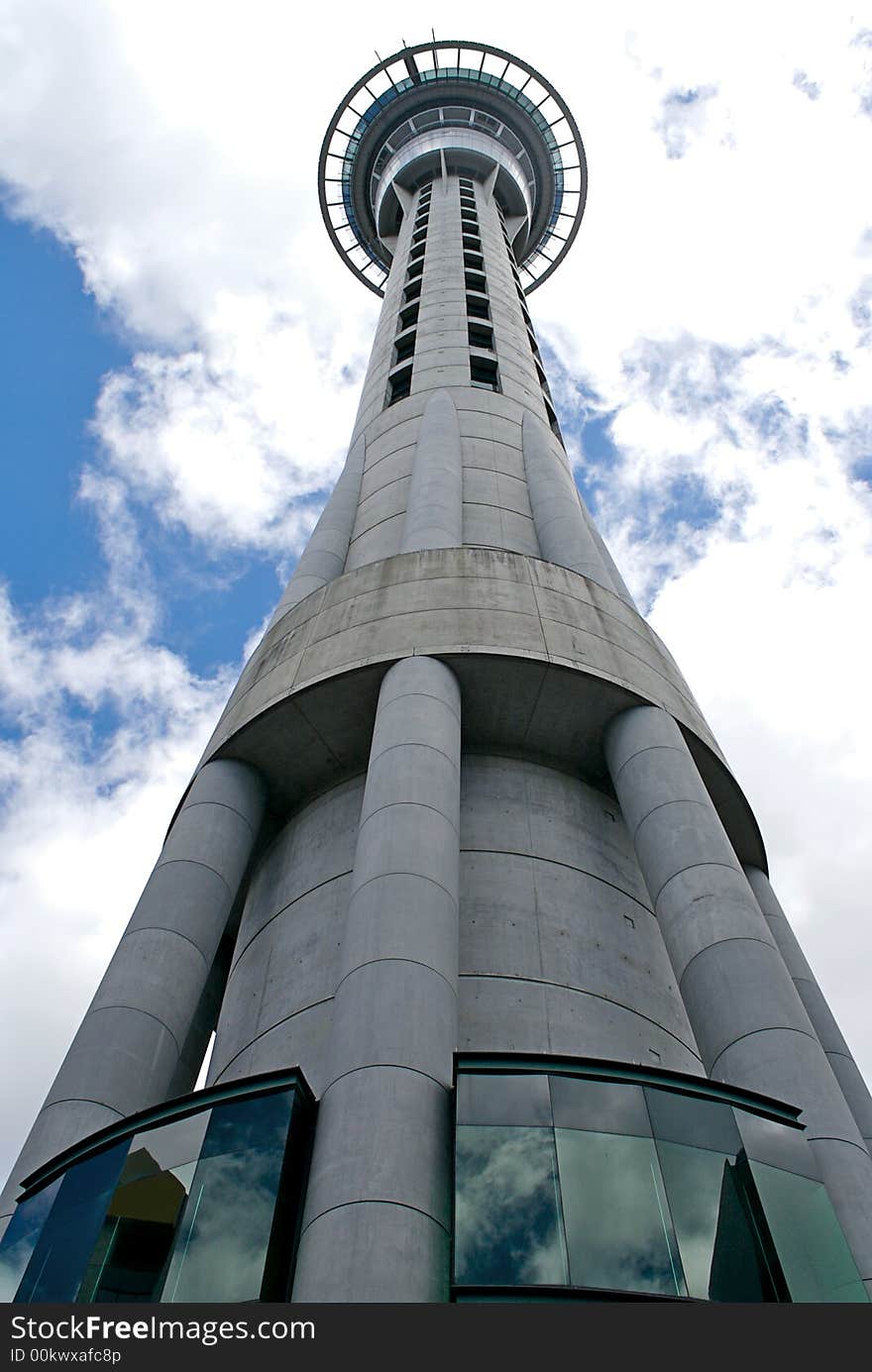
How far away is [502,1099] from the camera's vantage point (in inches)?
429

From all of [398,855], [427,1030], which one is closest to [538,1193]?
[427,1030]

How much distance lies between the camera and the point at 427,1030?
11.5 m

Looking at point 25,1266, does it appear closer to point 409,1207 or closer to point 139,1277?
point 139,1277

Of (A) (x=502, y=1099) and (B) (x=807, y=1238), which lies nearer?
(B) (x=807, y=1238)

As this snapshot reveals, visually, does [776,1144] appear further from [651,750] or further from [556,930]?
[651,750]

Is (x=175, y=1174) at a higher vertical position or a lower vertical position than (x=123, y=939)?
lower

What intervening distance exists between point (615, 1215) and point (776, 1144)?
212 cm

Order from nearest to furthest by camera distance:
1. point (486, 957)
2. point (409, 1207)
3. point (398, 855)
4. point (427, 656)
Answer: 1. point (409, 1207)
2. point (398, 855)
3. point (486, 957)
4. point (427, 656)

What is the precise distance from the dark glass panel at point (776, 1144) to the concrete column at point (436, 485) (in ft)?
45.0

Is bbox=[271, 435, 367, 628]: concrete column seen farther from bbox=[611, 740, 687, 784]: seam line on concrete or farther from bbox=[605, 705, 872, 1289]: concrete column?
bbox=[605, 705, 872, 1289]: concrete column

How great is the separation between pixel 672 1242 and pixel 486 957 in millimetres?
Result: 5747

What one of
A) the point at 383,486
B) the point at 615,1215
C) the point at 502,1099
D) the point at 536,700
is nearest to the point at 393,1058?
the point at 502,1099

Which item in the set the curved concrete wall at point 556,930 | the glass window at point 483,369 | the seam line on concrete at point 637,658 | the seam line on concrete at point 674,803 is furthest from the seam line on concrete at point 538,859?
the glass window at point 483,369

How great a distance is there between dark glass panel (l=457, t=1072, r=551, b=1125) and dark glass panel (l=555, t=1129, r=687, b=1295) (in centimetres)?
40
